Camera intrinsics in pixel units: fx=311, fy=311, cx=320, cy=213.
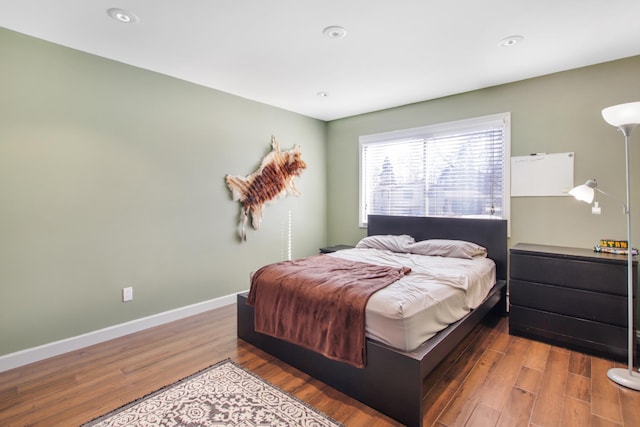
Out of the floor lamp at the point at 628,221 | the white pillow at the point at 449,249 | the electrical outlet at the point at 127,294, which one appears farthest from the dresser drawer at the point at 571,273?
the electrical outlet at the point at 127,294

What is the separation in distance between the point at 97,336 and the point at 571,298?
13.4ft

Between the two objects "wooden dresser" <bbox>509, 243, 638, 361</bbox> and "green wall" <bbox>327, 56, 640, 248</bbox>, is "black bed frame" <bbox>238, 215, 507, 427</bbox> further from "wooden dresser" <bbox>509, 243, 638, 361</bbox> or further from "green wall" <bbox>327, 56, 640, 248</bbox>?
"green wall" <bbox>327, 56, 640, 248</bbox>

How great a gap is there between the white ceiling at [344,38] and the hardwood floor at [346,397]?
252 cm

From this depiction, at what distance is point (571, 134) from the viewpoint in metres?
3.02

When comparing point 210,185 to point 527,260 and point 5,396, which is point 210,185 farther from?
point 527,260

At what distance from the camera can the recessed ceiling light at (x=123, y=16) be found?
2.10 metres

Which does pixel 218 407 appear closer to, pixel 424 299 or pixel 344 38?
pixel 424 299

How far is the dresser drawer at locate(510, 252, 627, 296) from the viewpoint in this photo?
7.98 ft

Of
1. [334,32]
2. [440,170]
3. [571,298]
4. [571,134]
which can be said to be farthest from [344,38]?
[571,298]

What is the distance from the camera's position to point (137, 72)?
2.96 meters

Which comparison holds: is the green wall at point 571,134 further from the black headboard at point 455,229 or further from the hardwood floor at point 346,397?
the hardwood floor at point 346,397

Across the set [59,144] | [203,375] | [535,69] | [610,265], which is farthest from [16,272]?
[535,69]

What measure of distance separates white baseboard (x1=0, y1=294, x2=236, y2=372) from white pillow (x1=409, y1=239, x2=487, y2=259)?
242cm

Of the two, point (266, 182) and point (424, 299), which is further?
point (266, 182)
